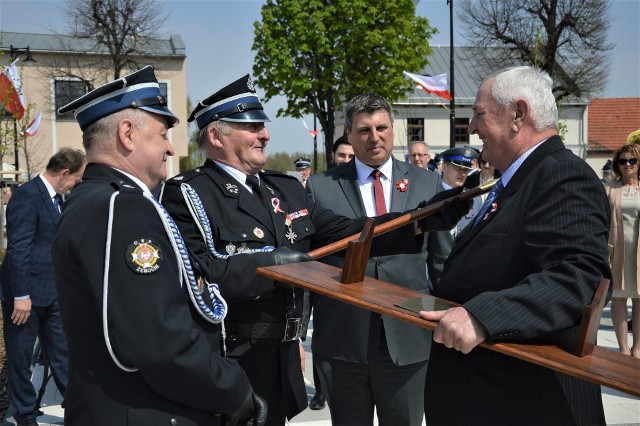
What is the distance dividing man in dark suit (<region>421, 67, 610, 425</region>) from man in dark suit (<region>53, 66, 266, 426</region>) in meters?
0.73

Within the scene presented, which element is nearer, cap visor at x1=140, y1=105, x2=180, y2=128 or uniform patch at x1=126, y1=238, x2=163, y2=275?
uniform patch at x1=126, y1=238, x2=163, y2=275

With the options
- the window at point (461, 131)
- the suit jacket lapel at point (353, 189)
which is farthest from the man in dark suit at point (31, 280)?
the window at point (461, 131)

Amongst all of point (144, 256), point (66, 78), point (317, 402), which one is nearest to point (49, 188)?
point (317, 402)

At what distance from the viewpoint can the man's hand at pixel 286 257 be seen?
2.47m

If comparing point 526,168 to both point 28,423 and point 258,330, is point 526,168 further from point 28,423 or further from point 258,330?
point 28,423

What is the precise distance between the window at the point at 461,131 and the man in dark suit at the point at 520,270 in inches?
1644

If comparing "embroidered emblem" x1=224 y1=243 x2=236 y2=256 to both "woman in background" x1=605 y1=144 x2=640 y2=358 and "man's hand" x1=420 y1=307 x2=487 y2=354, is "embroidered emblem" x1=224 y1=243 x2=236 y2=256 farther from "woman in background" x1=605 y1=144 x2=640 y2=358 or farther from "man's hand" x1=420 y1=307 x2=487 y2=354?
"woman in background" x1=605 y1=144 x2=640 y2=358

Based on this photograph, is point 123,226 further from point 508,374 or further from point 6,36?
point 6,36

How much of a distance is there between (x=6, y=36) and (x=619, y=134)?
128 ft

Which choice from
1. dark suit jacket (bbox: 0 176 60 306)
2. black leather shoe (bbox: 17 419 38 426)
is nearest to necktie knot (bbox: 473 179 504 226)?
dark suit jacket (bbox: 0 176 60 306)

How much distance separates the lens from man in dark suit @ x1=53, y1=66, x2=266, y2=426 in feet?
6.07

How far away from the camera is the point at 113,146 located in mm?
2107

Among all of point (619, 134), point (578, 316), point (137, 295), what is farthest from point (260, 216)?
point (619, 134)

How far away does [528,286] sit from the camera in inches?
77.8
